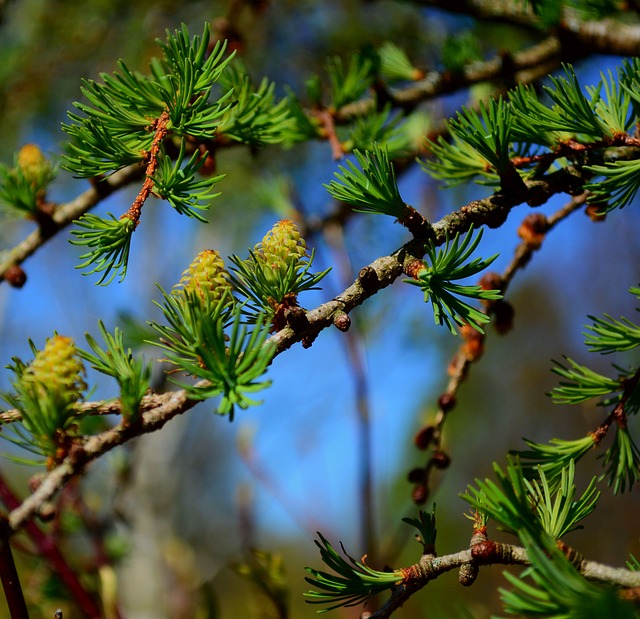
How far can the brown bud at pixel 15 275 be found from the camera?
0.45m

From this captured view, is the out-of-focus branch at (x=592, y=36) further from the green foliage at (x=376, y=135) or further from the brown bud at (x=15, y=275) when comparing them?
the brown bud at (x=15, y=275)

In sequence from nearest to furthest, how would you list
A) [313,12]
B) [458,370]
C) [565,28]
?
[458,370]
[565,28]
[313,12]

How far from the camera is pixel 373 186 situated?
303mm

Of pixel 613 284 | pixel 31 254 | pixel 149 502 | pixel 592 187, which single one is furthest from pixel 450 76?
pixel 613 284

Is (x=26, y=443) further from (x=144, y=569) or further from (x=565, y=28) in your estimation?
(x=144, y=569)

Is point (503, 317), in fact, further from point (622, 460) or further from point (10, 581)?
point (10, 581)

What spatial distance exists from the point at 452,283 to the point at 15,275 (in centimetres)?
33

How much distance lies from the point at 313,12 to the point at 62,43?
63 centimetres

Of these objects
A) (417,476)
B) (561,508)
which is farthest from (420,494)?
(561,508)

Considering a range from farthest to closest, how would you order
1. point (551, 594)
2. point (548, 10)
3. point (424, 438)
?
point (548, 10), point (424, 438), point (551, 594)

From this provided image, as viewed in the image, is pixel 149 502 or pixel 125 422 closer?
pixel 125 422

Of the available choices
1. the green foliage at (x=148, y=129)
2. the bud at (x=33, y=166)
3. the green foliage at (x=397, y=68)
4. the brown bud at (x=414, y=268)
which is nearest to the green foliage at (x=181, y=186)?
the green foliage at (x=148, y=129)

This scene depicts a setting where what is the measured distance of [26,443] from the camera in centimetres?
29

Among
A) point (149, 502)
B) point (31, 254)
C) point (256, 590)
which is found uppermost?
point (149, 502)
